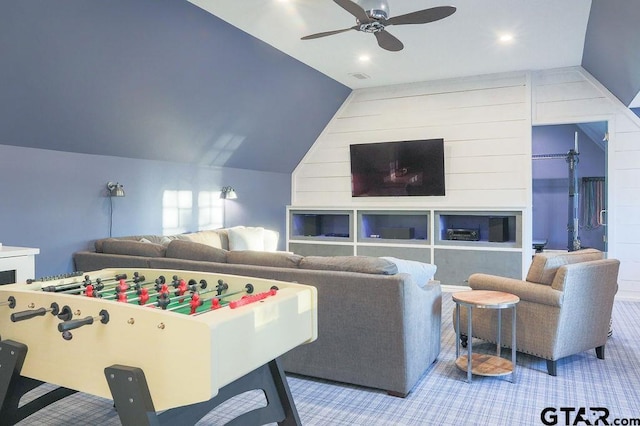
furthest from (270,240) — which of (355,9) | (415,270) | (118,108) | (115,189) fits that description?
(355,9)

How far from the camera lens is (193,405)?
5.98 ft

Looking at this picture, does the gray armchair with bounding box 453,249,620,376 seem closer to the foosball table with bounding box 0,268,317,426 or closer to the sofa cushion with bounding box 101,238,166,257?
the foosball table with bounding box 0,268,317,426

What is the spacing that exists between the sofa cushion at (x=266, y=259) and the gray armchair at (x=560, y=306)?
1.52m

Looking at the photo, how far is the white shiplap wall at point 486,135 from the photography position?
578 cm

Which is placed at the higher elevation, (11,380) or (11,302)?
(11,302)

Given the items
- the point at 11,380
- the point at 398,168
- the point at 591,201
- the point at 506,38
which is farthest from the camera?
the point at 591,201

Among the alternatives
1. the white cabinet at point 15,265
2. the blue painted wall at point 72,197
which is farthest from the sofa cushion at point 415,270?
Result: the blue painted wall at point 72,197

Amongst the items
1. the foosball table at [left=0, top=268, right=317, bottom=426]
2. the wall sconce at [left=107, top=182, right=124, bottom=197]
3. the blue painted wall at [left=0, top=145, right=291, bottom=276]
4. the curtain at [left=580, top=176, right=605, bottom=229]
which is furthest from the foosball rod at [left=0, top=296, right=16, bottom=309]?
the curtain at [left=580, top=176, right=605, bottom=229]

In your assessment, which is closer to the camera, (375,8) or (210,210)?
(375,8)

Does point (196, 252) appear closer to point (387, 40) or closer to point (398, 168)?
point (387, 40)

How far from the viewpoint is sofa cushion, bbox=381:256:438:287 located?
3.07m

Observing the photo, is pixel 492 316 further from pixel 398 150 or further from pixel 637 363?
pixel 398 150

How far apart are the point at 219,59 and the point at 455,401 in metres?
3.72

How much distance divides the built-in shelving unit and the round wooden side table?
2.84 m
